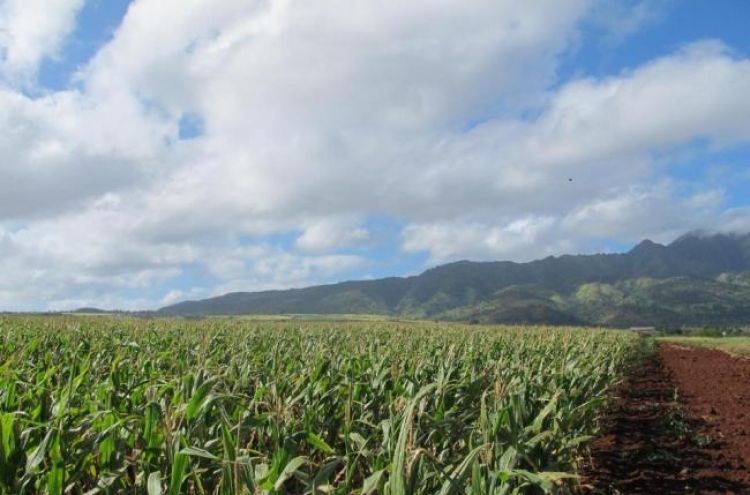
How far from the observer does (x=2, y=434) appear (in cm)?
388

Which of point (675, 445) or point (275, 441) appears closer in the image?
point (275, 441)

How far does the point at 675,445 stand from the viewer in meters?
9.79

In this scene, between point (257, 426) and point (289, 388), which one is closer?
point (257, 426)

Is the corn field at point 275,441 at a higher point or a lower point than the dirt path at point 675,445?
higher

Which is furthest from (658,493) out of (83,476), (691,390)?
(691,390)

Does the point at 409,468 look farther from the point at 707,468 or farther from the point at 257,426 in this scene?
the point at 707,468

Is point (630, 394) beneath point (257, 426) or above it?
beneath

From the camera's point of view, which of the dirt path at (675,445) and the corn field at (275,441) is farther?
the dirt path at (675,445)

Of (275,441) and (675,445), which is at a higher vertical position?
(275,441)

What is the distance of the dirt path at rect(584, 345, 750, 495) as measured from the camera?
7367 mm

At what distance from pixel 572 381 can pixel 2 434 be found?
25.3 feet

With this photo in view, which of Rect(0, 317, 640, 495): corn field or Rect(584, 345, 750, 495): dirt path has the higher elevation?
Rect(0, 317, 640, 495): corn field

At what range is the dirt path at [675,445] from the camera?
737 cm

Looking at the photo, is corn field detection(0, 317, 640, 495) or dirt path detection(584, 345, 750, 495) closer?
corn field detection(0, 317, 640, 495)
